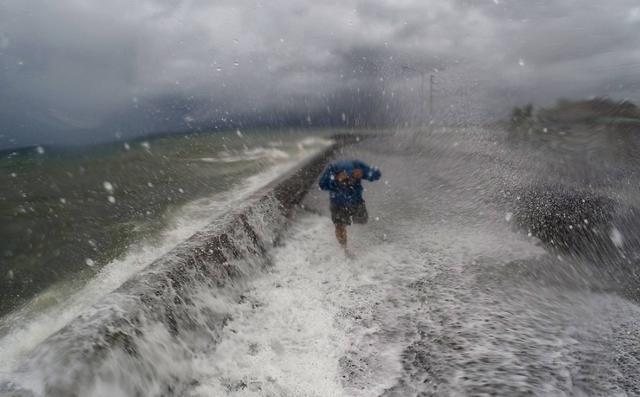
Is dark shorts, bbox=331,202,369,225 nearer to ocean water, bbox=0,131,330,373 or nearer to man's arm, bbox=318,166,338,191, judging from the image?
man's arm, bbox=318,166,338,191

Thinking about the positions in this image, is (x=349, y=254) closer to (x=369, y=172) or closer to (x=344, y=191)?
(x=344, y=191)

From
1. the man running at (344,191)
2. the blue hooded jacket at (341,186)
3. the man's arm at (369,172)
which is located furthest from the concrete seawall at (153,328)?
the man's arm at (369,172)

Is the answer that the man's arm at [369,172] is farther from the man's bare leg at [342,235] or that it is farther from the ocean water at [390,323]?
the ocean water at [390,323]

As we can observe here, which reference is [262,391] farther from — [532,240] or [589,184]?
[589,184]

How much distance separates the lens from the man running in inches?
217

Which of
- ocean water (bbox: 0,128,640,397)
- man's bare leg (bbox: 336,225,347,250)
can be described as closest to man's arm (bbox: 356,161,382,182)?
man's bare leg (bbox: 336,225,347,250)

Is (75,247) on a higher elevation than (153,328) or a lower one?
lower

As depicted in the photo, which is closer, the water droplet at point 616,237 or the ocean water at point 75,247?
the ocean water at point 75,247

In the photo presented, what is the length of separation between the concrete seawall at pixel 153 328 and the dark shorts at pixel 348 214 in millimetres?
1374

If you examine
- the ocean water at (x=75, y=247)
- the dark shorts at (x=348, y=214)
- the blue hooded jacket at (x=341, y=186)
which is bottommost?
the ocean water at (x=75, y=247)

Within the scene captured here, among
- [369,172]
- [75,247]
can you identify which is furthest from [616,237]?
[75,247]

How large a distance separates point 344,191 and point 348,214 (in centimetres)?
36

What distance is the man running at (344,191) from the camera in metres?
5.50

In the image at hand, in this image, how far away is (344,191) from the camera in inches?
226
